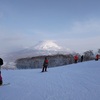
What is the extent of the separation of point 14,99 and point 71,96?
2610mm

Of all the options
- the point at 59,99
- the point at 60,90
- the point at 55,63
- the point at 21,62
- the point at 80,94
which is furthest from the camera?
the point at 21,62

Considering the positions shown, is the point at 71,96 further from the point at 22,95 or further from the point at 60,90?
the point at 22,95

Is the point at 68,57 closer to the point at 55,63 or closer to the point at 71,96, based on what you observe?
the point at 55,63

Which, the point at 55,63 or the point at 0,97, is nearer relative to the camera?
the point at 0,97

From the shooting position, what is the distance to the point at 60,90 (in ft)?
37.6

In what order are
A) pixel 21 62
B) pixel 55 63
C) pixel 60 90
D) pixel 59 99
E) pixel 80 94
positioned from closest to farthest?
1. pixel 59 99
2. pixel 80 94
3. pixel 60 90
4. pixel 55 63
5. pixel 21 62

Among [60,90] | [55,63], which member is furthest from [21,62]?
[60,90]

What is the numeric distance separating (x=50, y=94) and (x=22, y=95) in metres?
1.40

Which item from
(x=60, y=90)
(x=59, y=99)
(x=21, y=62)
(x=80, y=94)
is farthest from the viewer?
(x=21, y=62)

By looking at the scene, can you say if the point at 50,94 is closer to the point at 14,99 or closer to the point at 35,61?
the point at 14,99

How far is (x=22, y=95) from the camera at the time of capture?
10852mm

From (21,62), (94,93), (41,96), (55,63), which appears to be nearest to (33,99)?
(41,96)

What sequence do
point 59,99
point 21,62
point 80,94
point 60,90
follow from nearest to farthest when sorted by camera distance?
point 59,99
point 80,94
point 60,90
point 21,62

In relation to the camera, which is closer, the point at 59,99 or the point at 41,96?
the point at 59,99
